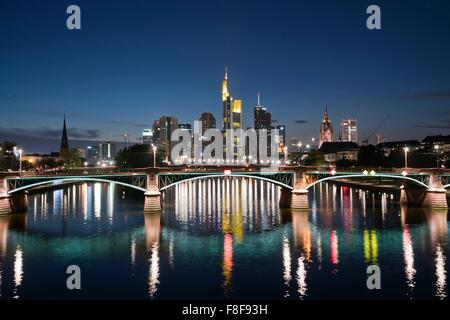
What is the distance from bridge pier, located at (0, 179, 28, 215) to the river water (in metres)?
2.02

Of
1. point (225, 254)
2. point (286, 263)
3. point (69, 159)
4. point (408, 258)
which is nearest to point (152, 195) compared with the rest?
point (225, 254)

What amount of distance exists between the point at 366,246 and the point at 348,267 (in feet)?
30.8

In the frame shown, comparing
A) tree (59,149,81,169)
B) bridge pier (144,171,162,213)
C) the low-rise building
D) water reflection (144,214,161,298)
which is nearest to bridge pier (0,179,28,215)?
bridge pier (144,171,162,213)

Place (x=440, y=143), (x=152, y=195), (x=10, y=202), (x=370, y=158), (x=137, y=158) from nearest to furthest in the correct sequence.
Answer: (x=10, y=202) < (x=152, y=195) < (x=137, y=158) < (x=370, y=158) < (x=440, y=143)

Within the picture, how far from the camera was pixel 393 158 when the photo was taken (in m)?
129

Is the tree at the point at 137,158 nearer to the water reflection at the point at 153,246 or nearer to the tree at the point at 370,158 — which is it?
the water reflection at the point at 153,246

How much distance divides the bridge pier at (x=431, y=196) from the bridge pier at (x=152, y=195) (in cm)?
5038

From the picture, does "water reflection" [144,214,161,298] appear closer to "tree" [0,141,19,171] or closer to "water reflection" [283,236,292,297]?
"water reflection" [283,236,292,297]

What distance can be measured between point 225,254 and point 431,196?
50.0 metres

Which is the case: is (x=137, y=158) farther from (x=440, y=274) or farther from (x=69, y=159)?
(x=440, y=274)

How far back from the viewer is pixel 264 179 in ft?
240

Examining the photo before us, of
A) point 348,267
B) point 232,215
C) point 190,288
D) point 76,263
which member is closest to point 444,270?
point 348,267

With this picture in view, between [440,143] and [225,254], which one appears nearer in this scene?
[225,254]
